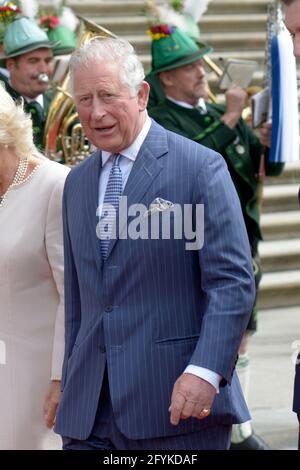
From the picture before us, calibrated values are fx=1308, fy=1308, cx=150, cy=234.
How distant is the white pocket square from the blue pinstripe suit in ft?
0.05

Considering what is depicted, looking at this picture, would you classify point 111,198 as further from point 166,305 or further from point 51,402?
point 51,402

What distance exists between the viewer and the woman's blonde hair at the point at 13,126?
4246 mm

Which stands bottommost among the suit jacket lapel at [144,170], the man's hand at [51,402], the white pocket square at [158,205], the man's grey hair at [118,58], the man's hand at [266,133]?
the man's hand at [266,133]

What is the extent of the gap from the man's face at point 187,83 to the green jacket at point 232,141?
9cm

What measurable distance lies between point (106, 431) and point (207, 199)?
74 centimetres

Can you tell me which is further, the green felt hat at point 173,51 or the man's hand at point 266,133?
the green felt hat at point 173,51

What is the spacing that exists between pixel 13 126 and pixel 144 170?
0.61 m

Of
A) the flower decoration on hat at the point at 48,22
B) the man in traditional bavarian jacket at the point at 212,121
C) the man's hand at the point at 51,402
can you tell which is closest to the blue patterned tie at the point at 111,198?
the man's hand at the point at 51,402

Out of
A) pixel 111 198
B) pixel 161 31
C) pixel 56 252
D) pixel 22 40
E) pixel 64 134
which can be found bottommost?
pixel 64 134

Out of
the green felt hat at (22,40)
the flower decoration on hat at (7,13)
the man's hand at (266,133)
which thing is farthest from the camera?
the flower decoration on hat at (7,13)

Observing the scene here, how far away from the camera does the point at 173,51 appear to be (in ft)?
22.5

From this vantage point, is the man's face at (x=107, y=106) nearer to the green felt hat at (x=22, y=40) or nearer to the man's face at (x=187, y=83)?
the man's face at (x=187, y=83)

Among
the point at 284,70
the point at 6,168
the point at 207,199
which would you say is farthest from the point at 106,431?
the point at 284,70

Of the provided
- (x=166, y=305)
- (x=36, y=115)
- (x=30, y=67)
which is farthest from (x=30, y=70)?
(x=166, y=305)
